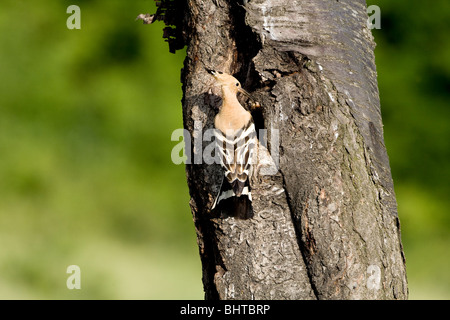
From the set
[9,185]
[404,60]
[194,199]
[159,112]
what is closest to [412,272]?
[404,60]

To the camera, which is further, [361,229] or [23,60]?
[23,60]

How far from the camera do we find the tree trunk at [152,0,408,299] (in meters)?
2.29

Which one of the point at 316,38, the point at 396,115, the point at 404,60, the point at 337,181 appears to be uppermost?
the point at 404,60

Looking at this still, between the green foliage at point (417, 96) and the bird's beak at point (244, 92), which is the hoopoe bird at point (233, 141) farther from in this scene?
the green foliage at point (417, 96)

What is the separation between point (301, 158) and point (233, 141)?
40 centimetres

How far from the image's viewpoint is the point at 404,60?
549cm

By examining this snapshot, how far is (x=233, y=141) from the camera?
2.69 m

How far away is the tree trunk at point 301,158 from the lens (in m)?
2.29

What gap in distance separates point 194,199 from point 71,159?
273cm

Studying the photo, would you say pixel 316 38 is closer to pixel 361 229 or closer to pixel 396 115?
pixel 361 229

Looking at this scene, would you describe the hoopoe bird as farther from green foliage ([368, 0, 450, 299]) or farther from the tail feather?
green foliage ([368, 0, 450, 299])

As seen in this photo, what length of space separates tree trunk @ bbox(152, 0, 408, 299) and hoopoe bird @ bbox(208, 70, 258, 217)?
0.15 ft
